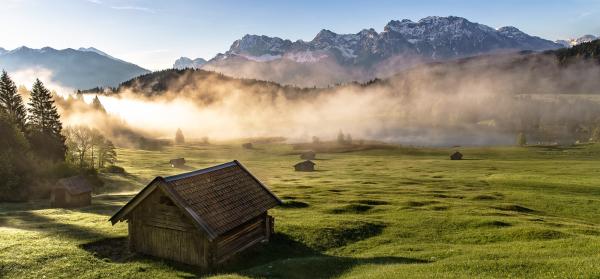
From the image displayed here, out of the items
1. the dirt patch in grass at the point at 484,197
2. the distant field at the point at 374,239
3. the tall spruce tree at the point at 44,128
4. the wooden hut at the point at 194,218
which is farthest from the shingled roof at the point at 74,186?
the dirt patch in grass at the point at 484,197

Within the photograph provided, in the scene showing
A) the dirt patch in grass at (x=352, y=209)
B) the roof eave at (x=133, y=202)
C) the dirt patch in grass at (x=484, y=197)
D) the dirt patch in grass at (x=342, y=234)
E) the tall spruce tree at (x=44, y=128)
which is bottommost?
the dirt patch in grass at (x=484, y=197)

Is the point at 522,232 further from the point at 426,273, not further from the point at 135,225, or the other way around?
the point at 135,225

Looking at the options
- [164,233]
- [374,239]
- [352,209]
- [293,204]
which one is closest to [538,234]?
[374,239]

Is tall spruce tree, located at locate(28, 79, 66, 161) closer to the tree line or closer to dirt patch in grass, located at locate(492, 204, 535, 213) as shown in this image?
the tree line

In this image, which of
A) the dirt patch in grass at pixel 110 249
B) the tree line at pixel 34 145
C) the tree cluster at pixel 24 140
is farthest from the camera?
the tree line at pixel 34 145

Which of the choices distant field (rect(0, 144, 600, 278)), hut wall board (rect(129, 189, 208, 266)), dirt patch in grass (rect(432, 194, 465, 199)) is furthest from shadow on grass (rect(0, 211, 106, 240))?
dirt patch in grass (rect(432, 194, 465, 199))

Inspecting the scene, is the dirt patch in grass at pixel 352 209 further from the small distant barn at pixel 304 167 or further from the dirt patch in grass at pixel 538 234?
the small distant barn at pixel 304 167

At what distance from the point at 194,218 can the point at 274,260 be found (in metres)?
7.26

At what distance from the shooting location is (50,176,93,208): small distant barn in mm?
57375

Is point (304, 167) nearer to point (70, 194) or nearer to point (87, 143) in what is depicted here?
point (87, 143)

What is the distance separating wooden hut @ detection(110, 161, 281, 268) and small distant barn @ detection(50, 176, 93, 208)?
34689 millimetres

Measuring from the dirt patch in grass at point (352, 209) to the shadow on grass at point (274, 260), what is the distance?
1261cm

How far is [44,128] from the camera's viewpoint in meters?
89.6

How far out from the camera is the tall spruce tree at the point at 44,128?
8356cm
